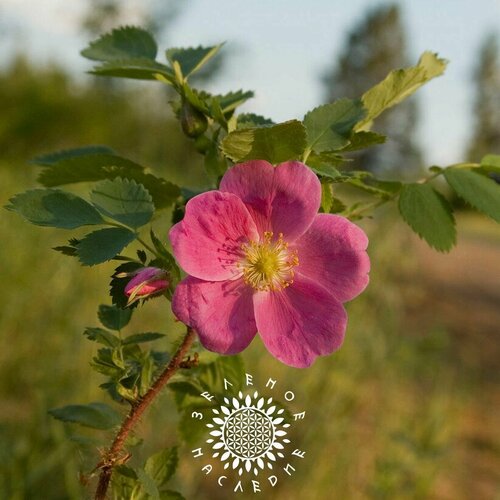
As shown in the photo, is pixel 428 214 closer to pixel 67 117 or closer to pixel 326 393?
pixel 326 393

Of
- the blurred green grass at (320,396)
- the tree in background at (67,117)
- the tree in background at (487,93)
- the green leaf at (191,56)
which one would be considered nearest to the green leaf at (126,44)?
the green leaf at (191,56)

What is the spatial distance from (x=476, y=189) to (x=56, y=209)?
0.31 m

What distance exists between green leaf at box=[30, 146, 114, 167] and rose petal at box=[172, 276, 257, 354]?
0.58 ft

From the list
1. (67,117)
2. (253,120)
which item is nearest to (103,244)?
(253,120)

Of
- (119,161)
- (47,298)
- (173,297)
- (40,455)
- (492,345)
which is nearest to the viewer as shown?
(173,297)

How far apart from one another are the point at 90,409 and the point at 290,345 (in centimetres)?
18

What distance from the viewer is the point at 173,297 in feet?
1.32

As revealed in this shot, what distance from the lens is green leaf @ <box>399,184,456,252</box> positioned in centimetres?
54

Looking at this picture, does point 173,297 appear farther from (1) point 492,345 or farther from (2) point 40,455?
(1) point 492,345

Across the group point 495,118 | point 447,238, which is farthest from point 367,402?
point 495,118

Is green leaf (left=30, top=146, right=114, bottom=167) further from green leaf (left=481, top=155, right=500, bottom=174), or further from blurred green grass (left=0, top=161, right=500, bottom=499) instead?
blurred green grass (left=0, top=161, right=500, bottom=499)

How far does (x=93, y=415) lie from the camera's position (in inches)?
20.4

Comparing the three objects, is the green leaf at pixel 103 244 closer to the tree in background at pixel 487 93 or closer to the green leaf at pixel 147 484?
the green leaf at pixel 147 484

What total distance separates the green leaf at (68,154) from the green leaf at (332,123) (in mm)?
166
